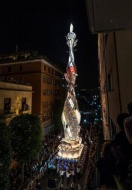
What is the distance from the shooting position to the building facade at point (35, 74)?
32750mm

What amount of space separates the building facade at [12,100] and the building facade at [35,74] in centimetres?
529

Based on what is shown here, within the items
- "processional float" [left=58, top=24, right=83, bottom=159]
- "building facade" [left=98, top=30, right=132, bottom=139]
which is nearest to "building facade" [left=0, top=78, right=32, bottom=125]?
"processional float" [left=58, top=24, right=83, bottom=159]

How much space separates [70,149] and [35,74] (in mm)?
16423

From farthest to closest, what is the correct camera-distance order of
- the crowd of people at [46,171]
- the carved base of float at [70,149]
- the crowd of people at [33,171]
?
the carved base of float at [70,149], the crowd of people at [46,171], the crowd of people at [33,171]

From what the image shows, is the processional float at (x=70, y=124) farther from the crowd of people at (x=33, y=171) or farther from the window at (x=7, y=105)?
the window at (x=7, y=105)

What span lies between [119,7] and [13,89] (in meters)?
21.9

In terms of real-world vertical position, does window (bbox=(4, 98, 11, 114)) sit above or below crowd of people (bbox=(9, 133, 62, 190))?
above

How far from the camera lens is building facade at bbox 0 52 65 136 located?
32.8 m

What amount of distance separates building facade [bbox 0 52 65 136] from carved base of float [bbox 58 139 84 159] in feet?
32.6

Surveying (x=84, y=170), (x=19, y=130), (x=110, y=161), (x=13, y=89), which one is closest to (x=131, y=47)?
(x=110, y=161)

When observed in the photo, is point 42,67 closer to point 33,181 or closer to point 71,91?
point 71,91

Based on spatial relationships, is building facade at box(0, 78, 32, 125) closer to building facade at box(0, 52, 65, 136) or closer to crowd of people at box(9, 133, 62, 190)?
building facade at box(0, 52, 65, 136)

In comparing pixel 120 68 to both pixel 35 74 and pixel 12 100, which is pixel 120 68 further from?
pixel 35 74

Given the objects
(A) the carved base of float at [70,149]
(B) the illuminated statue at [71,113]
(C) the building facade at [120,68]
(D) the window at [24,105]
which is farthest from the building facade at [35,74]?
(C) the building facade at [120,68]
